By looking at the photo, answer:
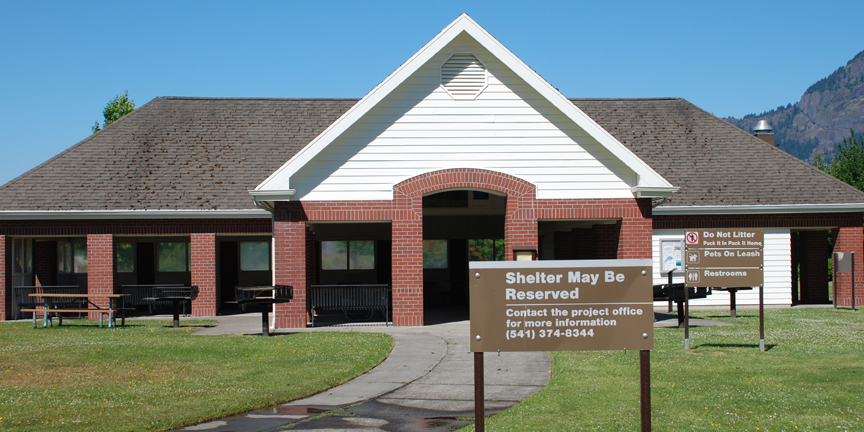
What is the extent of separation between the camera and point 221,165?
21.9 meters

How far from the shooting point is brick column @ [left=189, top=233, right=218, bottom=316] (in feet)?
66.8

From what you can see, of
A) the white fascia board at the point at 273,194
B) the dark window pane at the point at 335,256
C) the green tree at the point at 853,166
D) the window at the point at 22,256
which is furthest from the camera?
the green tree at the point at 853,166

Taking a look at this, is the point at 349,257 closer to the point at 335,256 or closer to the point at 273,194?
the point at 335,256

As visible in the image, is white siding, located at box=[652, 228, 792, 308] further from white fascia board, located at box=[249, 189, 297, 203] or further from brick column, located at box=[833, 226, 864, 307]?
white fascia board, located at box=[249, 189, 297, 203]

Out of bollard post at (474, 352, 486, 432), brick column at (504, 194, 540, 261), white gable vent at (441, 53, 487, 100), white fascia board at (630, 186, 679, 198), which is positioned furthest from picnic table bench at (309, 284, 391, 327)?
bollard post at (474, 352, 486, 432)

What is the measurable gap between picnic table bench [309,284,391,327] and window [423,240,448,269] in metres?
8.74

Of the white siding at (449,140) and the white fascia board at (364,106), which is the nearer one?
the white fascia board at (364,106)

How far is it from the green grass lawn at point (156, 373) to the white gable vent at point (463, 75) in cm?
593

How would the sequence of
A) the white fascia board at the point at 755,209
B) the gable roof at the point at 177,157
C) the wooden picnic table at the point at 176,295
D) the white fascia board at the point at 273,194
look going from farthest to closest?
the white fascia board at the point at 755,209 < the gable roof at the point at 177,157 < the wooden picnic table at the point at 176,295 < the white fascia board at the point at 273,194

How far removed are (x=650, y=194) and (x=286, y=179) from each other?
8258mm

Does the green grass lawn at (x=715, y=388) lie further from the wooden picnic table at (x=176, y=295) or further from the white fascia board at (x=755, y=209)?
the wooden picnic table at (x=176, y=295)

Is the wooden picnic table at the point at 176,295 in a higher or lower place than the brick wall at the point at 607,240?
lower

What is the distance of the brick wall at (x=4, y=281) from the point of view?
19.7m

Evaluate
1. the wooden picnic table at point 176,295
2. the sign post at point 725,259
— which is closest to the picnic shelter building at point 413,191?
the wooden picnic table at point 176,295
